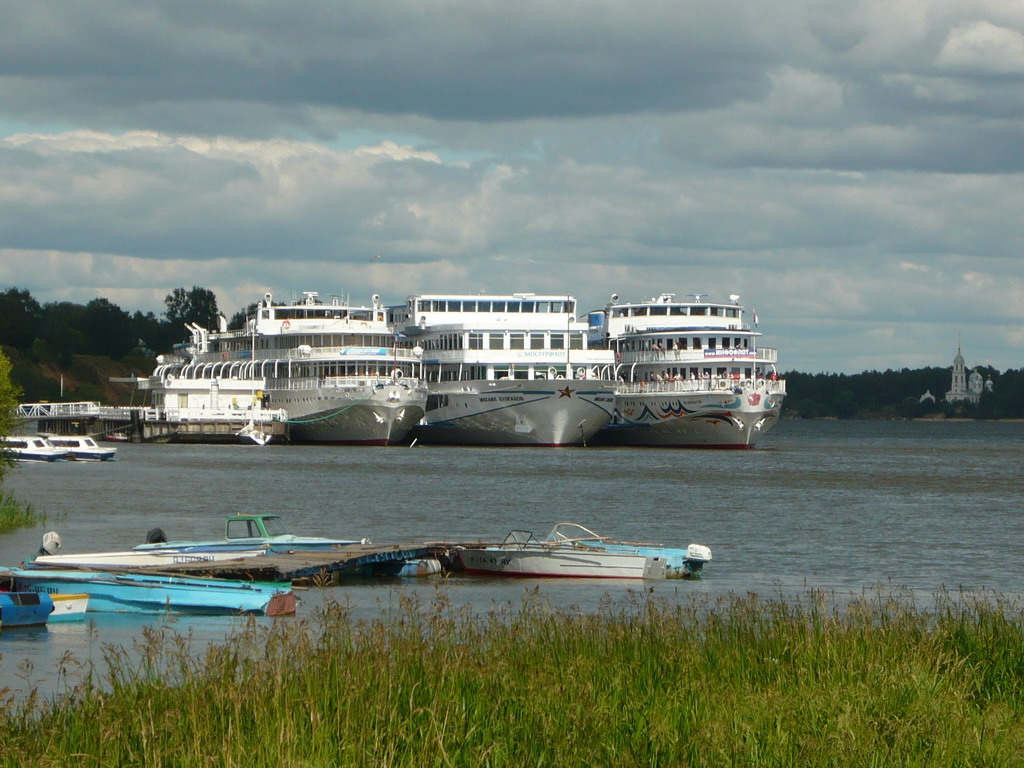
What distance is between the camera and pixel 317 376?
330 feet

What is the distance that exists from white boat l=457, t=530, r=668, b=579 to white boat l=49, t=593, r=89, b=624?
9.14m

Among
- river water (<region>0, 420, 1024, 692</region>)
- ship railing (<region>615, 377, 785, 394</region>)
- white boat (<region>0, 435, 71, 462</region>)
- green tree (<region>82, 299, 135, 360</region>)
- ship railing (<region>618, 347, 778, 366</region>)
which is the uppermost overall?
green tree (<region>82, 299, 135, 360</region>)

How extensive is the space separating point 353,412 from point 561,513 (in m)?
52.7

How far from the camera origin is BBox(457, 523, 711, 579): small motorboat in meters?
29.5

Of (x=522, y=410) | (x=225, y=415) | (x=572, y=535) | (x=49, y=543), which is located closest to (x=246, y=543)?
(x=49, y=543)

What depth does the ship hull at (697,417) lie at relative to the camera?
314 feet

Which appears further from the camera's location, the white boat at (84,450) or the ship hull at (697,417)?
the ship hull at (697,417)

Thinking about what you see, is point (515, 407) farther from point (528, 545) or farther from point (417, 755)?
point (417, 755)

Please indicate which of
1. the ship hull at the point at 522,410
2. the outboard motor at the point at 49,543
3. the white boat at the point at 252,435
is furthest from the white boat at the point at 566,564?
the white boat at the point at 252,435

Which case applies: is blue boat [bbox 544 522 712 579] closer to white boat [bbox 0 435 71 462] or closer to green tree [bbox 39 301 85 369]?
white boat [bbox 0 435 71 462]

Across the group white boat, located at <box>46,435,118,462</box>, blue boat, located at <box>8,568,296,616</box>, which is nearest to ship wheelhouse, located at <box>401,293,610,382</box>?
white boat, located at <box>46,435,118,462</box>

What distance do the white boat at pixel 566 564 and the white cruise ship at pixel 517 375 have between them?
62700mm

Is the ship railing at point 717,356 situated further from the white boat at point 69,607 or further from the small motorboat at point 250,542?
the white boat at point 69,607

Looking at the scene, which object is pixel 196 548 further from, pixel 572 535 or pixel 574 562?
pixel 572 535
